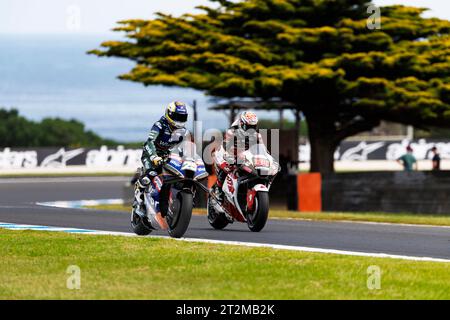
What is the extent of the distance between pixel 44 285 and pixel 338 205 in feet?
57.7

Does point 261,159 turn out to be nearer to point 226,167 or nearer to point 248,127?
point 248,127

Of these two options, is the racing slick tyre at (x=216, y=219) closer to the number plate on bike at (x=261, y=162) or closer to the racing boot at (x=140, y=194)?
the number plate on bike at (x=261, y=162)

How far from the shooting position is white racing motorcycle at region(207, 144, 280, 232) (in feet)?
51.0

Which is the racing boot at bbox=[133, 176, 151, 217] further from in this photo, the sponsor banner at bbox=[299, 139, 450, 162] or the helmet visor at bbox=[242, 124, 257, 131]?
the sponsor banner at bbox=[299, 139, 450, 162]

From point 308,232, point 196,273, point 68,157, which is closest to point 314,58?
point 308,232

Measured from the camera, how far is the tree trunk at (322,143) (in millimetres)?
36000

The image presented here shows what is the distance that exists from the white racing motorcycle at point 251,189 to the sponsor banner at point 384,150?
46.3 meters

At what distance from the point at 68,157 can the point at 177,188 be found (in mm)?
43723

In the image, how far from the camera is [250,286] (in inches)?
411

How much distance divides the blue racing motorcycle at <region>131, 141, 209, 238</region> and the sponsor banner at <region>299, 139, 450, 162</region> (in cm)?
4792

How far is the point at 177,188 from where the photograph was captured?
1428 cm

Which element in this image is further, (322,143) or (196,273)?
(322,143)

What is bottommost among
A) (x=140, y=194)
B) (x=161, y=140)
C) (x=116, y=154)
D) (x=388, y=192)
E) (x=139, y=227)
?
(x=139, y=227)
